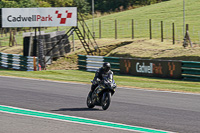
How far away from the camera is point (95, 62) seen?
102 feet

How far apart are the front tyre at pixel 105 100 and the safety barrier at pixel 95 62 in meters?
16.7

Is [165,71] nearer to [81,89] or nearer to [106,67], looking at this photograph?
[81,89]

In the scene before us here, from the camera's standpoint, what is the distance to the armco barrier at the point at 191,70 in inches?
965

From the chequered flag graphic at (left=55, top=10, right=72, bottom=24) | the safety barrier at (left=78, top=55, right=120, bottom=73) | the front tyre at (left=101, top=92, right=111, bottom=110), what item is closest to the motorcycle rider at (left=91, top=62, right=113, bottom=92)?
the front tyre at (left=101, top=92, right=111, bottom=110)

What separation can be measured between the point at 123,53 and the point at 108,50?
3930mm

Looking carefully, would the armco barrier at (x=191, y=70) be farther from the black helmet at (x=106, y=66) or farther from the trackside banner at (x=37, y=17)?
the trackside banner at (x=37, y=17)

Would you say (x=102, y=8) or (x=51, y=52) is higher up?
(x=102, y=8)

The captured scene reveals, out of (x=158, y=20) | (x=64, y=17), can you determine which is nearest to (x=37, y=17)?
(x=64, y=17)

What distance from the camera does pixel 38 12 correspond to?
34.7 meters

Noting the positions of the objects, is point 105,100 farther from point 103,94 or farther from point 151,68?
point 151,68

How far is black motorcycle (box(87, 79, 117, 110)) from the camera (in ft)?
40.3

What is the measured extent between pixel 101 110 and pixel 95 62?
722 inches

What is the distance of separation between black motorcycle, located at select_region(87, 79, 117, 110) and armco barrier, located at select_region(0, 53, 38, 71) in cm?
1902

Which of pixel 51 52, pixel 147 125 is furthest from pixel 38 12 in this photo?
pixel 147 125
